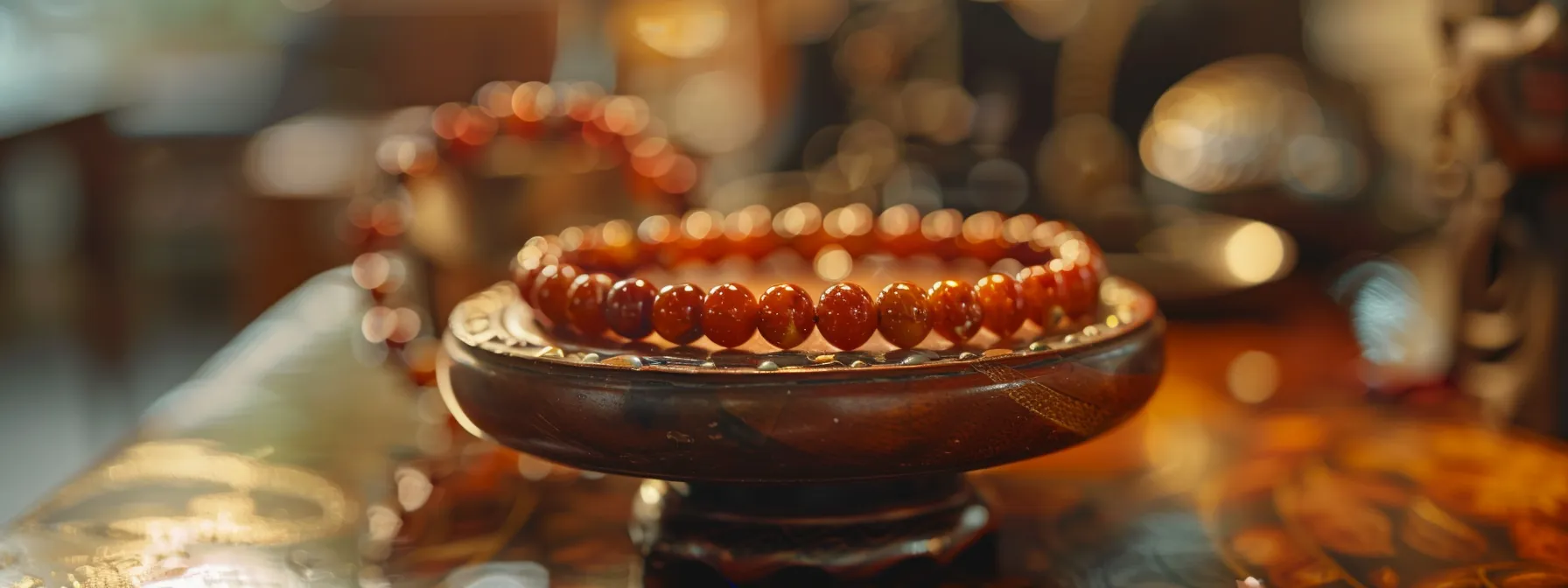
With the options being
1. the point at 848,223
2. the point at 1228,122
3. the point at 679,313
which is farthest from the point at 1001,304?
the point at 1228,122

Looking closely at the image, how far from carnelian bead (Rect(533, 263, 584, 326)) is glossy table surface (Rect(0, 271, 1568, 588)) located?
13cm

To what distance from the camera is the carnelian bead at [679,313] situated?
519 millimetres

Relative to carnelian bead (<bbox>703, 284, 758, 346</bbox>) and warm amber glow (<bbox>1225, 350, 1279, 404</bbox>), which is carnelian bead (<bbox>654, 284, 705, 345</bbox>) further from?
warm amber glow (<bbox>1225, 350, 1279, 404</bbox>)

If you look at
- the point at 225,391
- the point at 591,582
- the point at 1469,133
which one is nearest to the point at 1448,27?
the point at 1469,133

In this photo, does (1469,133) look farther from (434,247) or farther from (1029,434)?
(434,247)

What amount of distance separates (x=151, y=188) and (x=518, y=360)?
355 centimetres

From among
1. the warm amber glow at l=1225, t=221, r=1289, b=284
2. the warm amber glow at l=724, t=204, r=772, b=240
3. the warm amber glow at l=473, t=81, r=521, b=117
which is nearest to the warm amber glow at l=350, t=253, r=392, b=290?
the warm amber glow at l=473, t=81, r=521, b=117

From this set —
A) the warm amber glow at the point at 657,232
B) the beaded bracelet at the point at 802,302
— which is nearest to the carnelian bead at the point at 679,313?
the beaded bracelet at the point at 802,302

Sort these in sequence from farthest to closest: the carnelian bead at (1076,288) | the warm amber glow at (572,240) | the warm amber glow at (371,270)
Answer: the warm amber glow at (371,270) → the warm amber glow at (572,240) → the carnelian bead at (1076,288)

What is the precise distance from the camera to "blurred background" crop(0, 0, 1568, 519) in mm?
865

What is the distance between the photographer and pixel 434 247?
89 cm

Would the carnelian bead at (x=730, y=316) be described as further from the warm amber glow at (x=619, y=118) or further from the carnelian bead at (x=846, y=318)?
the warm amber glow at (x=619, y=118)

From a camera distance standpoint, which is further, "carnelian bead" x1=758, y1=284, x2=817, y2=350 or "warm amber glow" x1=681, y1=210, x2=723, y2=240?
"warm amber glow" x1=681, y1=210, x2=723, y2=240

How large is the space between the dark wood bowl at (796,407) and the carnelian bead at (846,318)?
12 mm
